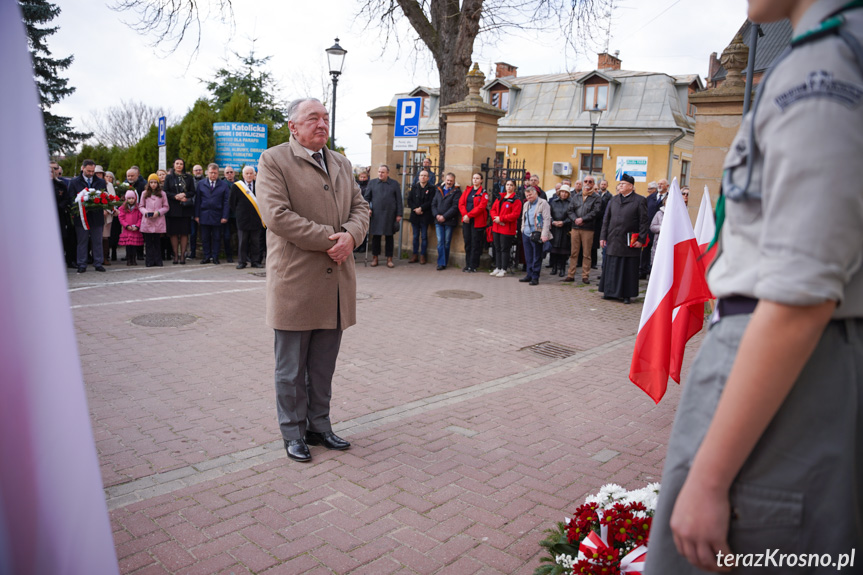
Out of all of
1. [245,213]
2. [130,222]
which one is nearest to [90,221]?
[130,222]

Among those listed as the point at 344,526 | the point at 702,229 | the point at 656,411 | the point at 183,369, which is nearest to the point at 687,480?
the point at 344,526

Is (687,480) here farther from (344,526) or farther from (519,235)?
(519,235)

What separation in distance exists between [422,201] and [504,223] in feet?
8.16

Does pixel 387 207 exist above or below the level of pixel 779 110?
below

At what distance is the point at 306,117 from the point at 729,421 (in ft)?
11.5

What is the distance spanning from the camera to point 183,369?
20.4ft

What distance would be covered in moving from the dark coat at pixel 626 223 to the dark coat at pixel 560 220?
2.47 metres

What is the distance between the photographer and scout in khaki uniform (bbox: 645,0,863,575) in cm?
106

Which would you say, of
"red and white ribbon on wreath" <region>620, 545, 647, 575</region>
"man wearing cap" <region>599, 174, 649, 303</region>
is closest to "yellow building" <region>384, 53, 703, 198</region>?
"man wearing cap" <region>599, 174, 649, 303</region>

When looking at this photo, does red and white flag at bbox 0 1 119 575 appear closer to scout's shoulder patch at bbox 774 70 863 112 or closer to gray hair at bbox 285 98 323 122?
scout's shoulder patch at bbox 774 70 863 112

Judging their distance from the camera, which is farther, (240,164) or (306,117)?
(240,164)

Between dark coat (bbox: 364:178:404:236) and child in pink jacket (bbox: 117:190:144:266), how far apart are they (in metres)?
4.87

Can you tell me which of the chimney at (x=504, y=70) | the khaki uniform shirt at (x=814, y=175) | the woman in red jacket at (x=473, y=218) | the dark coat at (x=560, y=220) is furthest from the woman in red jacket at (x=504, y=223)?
the chimney at (x=504, y=70)

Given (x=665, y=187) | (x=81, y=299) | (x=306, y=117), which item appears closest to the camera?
(x=306, y=117)
